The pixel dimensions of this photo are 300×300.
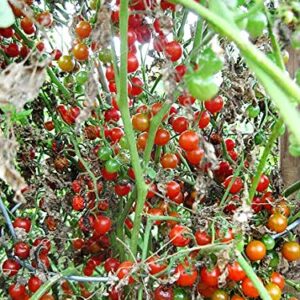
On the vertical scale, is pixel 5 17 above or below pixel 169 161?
above

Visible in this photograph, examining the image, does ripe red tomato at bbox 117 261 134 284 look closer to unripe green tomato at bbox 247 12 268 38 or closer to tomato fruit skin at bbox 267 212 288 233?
tomato fruit skin at bbox 267 212 288 233

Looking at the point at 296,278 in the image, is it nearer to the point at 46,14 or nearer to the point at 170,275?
the point at 170,275

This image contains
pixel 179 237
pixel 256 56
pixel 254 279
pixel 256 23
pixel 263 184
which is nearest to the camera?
pixel 256 56

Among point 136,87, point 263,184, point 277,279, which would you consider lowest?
point 277,279

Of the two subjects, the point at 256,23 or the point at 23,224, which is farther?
the point at 23,224

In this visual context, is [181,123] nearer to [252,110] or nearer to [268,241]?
[252,110]

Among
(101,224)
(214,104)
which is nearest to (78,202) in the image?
(101,224)

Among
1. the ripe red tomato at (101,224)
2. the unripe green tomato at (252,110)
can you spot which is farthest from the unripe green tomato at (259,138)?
the ripe red tomato at (101,224)

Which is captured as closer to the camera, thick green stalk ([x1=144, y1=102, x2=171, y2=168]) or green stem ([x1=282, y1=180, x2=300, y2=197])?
thick green stalk ([x1=144, y1=102, x2=171, y2=168])

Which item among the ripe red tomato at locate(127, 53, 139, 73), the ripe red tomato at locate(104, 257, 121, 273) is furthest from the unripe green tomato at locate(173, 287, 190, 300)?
the ripe red tomato at locate(127, 53, 139, 73)
